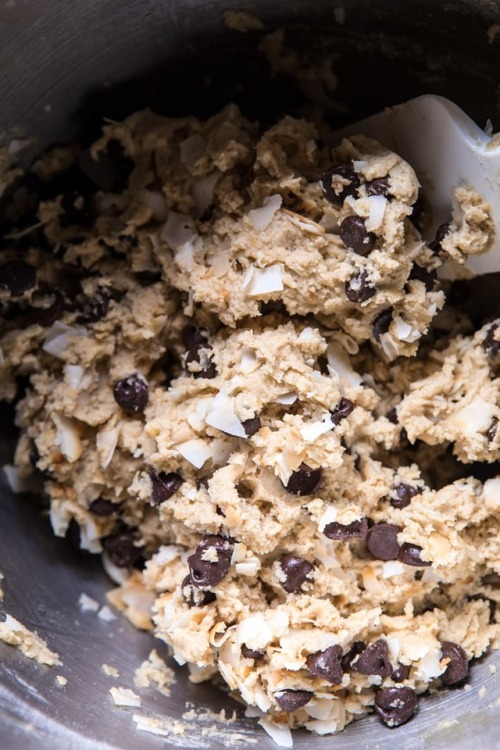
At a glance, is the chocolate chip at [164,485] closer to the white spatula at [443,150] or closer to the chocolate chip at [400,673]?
the chocolate chip at [400,673]

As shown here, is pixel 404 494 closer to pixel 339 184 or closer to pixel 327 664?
pixel 327 664

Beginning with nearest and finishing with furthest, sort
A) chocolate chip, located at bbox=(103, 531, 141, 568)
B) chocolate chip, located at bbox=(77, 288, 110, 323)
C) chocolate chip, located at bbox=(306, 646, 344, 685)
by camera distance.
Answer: chocolate chip, located at bbox=(306, 646, 344, 685) < chocolate chip, located at bbox=(77, 288, 110, 323) < chocolate chip, located at bbox=(103, 531, 141, 568)

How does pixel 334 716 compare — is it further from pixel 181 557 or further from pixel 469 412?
pixel 469 412

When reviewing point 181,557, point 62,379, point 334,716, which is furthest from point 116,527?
point 334,716

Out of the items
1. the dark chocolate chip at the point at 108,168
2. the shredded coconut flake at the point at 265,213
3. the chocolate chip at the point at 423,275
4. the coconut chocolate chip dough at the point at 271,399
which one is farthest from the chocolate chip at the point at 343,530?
the dark chocolate chip at the point at 108,168

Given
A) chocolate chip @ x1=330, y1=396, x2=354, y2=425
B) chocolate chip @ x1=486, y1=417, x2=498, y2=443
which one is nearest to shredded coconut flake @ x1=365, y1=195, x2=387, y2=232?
chocolate chip @ x1=330, y1=396, x2=354, y2=425

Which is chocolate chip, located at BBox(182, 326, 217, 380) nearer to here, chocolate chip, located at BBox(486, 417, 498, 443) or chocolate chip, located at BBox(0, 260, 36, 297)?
chocolate chip, located at BBox(0, 260, 36, 297)
